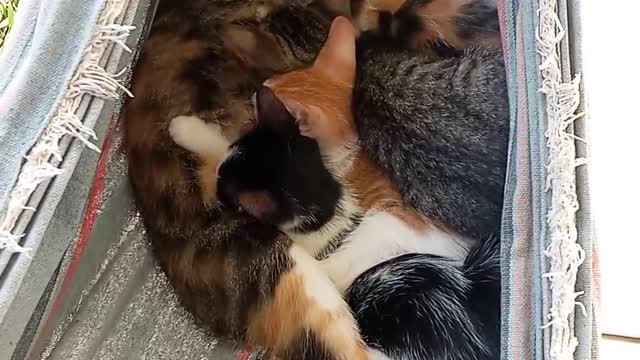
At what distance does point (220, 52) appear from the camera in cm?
130

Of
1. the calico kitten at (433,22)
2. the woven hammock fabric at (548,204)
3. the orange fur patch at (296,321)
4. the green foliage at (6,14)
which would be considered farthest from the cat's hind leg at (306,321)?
the green foliage at (6,14)

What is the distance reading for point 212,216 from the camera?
118 cm

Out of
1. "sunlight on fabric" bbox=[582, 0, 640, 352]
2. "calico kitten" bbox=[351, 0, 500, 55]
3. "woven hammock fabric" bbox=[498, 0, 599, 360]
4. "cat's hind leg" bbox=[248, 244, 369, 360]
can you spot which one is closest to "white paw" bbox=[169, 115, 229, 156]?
"cat's hind leg" bbox=[248, 244, 369, 360]

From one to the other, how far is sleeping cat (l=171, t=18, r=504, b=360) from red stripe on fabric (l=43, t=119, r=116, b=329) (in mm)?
148

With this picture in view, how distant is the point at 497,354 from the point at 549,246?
0.19m

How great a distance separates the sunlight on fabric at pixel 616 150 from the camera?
1.39 metres

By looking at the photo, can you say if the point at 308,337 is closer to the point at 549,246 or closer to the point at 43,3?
the point at 549,246

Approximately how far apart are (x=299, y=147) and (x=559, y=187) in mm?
443

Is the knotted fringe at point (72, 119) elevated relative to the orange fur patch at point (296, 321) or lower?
elevated

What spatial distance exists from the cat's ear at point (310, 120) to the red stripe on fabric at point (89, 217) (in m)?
0.30

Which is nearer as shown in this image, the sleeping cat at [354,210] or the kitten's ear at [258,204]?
the sleeping cat at [354,210]

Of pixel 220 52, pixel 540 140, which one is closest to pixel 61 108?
pixel 220 52

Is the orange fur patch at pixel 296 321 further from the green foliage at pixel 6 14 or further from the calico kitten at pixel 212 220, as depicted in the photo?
the green foliage at pixel 6 14

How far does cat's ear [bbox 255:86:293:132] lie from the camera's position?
122cm
